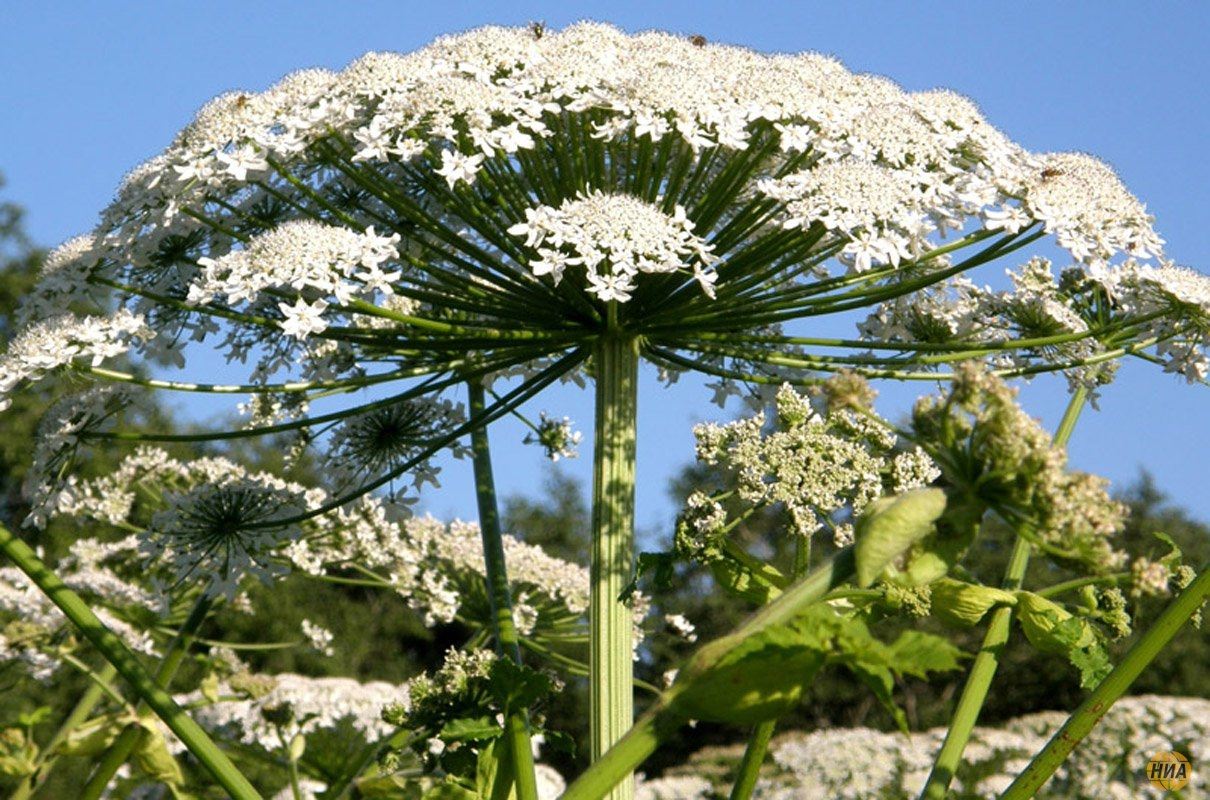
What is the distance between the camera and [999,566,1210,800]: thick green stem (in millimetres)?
2705

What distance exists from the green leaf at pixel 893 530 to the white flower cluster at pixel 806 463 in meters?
1.68

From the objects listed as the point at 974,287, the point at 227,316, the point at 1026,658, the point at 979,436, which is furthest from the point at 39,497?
the point at 1026,658

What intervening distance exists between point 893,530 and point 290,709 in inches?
205

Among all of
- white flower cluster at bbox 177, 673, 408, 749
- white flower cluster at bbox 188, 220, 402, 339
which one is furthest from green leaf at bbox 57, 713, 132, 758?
white flower cluster at bbox 188, 220, 402, 339

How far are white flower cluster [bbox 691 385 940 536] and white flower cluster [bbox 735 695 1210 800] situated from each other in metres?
6.68

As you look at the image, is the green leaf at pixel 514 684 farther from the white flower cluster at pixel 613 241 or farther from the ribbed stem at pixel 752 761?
the white flower cluster at pixel 613 241

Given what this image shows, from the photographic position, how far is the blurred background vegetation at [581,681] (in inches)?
1463

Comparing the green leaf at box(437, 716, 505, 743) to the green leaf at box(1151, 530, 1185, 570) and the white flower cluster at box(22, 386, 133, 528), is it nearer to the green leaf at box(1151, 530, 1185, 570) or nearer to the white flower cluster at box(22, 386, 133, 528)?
the green leaf at box(1151, 530, 1185, 570)

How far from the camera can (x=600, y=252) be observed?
13.3 feet

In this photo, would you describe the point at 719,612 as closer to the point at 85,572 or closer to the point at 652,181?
the point at 85,572

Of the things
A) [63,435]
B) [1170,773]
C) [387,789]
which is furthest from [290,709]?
[1170,773]

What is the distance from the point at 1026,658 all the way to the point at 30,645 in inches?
1362

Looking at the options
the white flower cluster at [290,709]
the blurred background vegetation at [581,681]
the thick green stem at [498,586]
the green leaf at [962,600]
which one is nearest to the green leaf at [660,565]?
the thick green stem at [498,586]

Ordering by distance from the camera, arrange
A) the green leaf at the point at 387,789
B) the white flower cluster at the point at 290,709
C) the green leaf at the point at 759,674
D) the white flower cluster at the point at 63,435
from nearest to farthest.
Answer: the green leaf at the point at 759,674 → the green leaf at the point at 387,789 → the white flower cluster at the point at 63,435 → the white flower cluster at the point at 290,709
